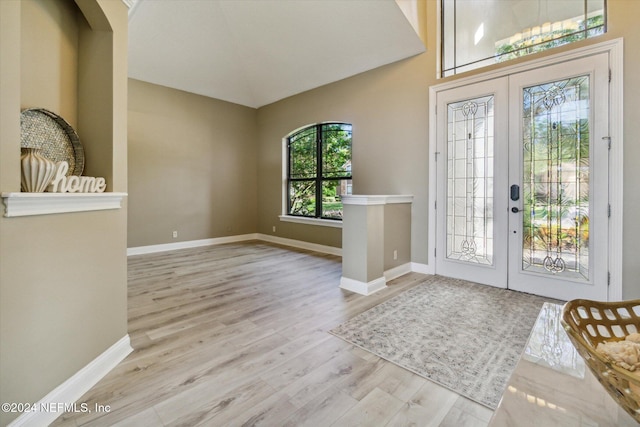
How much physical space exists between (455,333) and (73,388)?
98.5 inches

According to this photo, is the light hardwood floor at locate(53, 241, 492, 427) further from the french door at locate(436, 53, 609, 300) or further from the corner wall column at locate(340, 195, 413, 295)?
the french door at locate(436, 53, 609, 300)

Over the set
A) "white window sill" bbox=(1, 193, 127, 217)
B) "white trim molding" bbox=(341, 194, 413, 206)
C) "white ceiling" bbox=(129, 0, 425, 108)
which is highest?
"white ceiling" bbox=(129, 0, 425, 108)

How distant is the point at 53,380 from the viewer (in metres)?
1.48

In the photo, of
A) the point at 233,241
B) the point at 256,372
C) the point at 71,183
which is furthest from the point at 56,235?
the point at 233,241

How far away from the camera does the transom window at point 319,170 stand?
5.32 metres

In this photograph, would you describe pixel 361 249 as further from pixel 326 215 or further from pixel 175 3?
pixel 175 3

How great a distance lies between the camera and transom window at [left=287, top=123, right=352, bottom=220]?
532cm

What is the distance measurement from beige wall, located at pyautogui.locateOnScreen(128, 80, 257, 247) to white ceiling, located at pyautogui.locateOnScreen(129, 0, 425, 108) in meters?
0.45

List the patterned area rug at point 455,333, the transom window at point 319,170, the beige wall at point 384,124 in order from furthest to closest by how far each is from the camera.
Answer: the transom window at point 319,170 < the beige wall at point 384,124 < the patterned area rug at point 455,333

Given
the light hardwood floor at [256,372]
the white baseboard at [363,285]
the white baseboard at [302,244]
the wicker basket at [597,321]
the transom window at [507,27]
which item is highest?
the transom window at [507,27]

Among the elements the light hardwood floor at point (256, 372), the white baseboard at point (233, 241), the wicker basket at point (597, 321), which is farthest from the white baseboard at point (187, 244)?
the wicker basket at point (597, 321)

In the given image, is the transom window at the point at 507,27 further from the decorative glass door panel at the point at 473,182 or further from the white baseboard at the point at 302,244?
the white baseboard at the point at 302,244

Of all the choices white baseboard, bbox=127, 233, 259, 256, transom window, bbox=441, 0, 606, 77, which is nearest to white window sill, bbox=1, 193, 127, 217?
white baseboard, bbox=127, 233, 259, 256

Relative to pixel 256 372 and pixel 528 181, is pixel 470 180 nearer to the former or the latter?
pixel 528 181
